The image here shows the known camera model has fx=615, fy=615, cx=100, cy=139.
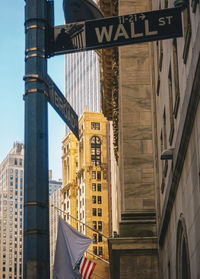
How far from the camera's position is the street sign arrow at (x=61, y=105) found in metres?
8.70

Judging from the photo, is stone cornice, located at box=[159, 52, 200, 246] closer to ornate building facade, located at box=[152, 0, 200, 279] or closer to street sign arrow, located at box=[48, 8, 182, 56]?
ornate building facade, located at box=[152, 0, 200, 279]

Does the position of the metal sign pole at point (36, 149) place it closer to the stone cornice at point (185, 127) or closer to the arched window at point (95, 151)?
the stone cornice at point (185, 127)

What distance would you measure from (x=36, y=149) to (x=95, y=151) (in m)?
133

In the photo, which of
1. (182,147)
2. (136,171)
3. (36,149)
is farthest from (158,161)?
(36,149)

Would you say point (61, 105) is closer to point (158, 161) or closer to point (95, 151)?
point (158, 161)

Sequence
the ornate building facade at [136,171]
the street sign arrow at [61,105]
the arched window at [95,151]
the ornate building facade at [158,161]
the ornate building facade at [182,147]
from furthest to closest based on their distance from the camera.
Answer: the arched window at [95,151] < the ornate building facade at [136,171] < the ornate building facade at [158,161] < the ornate building facade at [182,147] < the street sign arrow at [61,105]

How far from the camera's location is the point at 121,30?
9.70 metres

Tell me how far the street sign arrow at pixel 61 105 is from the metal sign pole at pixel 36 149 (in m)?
0.26

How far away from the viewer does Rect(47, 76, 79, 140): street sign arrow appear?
870 centimetres

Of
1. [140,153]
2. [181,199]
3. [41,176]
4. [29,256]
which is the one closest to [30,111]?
[41,176]

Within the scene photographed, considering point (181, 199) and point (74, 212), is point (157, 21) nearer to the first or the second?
point (181, 199)

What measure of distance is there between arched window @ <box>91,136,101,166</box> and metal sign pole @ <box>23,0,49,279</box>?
13147 cm

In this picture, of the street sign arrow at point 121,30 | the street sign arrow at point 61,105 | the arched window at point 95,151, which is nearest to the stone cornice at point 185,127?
the street sign arrow at point 121,30

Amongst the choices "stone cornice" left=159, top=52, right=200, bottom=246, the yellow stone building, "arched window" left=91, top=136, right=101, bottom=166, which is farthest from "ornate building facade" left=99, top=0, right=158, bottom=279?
"arched window" left=91, top=136, right=101, bottom=166
